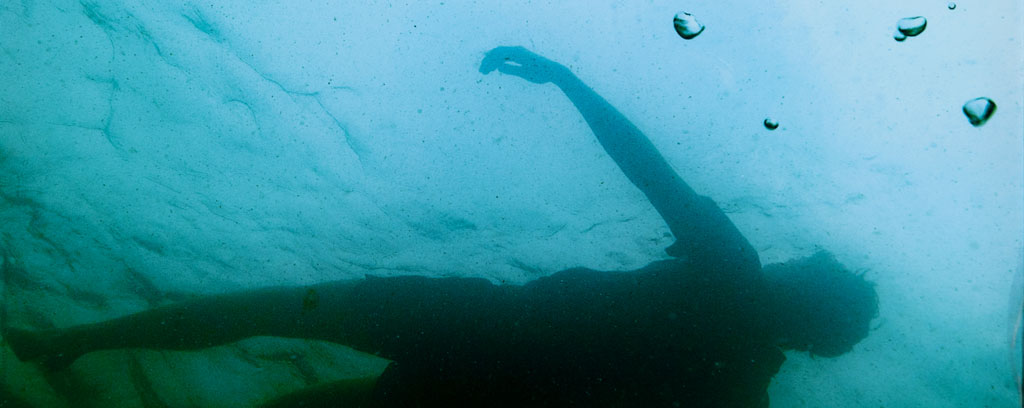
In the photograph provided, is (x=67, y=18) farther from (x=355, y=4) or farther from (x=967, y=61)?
(x=967, y=61)

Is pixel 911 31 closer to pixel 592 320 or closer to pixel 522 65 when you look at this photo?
pixel 522 65

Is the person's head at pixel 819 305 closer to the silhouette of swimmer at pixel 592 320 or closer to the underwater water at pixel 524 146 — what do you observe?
the silhouette of swimmer at pixel 592 320

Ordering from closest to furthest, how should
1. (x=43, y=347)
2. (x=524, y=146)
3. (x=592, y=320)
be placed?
(x=592, y=320)
(x=43, y=347)
(x=524, y=146)

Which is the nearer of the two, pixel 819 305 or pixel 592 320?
pixel 592 320

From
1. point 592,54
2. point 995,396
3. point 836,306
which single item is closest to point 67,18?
point 592,54

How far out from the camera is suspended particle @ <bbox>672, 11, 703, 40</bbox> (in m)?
5.34

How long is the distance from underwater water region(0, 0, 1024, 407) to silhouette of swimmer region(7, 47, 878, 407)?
1.11m

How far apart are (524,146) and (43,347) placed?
909 cm

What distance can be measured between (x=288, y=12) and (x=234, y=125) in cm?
295

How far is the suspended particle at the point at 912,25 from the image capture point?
4.68m

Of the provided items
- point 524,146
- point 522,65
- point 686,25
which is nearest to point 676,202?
point 686,25

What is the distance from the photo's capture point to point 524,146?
7406 millimetres

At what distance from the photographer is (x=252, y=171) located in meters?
8.55

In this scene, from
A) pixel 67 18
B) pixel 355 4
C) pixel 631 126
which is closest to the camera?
pixel 631 126
